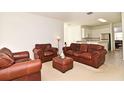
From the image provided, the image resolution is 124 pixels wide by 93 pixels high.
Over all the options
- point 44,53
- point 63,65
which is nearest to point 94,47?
point 63,65

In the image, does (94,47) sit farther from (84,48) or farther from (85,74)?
(85,74)

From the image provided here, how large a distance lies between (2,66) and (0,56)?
0.19 meters

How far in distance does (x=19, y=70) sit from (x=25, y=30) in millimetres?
3039

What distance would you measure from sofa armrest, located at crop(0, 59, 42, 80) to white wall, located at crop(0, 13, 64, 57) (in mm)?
2420

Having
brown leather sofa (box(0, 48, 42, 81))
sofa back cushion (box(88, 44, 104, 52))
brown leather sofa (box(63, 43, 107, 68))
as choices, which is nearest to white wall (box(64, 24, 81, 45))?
brown leather sofa (box(63, 43, 107, 68))

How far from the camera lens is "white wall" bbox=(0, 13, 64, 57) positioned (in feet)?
13.2

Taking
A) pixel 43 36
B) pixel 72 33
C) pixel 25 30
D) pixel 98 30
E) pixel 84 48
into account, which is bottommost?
pixel 84 48

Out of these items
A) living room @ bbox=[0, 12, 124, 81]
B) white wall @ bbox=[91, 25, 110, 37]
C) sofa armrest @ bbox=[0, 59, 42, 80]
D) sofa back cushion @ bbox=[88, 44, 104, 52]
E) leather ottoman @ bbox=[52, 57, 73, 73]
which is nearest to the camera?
sofa armrest @ bbox=[0, 59, 42, 80]

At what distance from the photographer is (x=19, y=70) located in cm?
196

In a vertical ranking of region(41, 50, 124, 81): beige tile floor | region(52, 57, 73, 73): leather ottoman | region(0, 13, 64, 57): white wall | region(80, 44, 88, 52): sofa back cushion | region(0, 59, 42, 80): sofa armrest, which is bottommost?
region(41, 50, 124, 81): beige tile floor

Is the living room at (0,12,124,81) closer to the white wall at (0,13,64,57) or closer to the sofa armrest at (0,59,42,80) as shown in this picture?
the white wall at (0,13,64,57)

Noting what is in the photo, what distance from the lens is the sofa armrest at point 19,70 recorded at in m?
1.87
